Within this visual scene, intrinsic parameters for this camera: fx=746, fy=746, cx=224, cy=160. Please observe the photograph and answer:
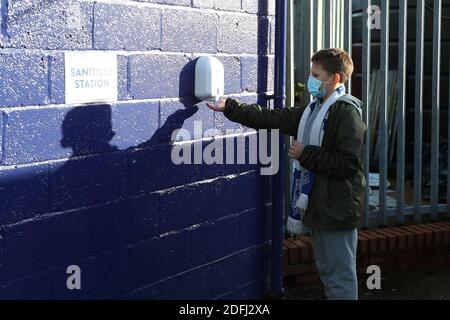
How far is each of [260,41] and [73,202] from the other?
1.76 meters

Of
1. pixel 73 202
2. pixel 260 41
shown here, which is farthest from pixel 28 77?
pixel 260 41

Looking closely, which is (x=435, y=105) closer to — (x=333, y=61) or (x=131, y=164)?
(x=333, y=61)

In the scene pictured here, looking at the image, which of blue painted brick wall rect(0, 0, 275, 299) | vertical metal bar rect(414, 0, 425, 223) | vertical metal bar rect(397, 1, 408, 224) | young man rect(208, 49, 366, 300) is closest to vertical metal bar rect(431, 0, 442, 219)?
vertical metal bar rect(414, 0, 425, 223)

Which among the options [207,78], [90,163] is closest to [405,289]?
[207,78]

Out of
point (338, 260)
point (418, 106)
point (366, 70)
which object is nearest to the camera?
point (338, 260)

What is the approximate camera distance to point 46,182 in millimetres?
3414

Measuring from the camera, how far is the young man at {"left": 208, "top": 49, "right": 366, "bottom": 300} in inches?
156

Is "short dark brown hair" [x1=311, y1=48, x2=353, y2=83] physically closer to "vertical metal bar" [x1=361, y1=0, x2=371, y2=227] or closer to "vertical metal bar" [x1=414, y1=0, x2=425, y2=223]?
"vertical metal bar" [x1=361, y1=0, x2=371, y2=227]

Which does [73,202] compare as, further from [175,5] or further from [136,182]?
[175,5]

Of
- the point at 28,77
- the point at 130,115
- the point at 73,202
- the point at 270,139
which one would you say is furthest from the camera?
the point at 270,139

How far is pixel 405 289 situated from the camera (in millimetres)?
5465

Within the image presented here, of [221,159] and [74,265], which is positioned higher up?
[221,159]

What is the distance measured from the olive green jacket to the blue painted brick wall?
71 centimetres

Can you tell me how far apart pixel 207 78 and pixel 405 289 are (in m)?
2.38
